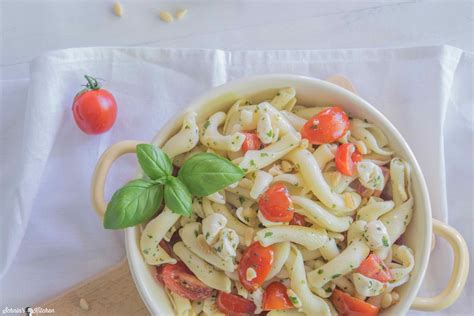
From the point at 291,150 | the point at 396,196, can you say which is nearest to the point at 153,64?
the point at 291,150

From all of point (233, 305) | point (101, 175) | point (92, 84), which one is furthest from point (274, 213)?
point (92, 84)

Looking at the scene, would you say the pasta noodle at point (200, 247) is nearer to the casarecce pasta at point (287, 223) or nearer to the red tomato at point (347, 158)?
the casarecce pasta at point (287, 223)

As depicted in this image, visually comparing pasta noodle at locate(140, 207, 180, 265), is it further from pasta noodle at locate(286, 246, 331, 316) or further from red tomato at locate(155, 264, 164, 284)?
pasta noodle at locate(286, 246, 331, 316)

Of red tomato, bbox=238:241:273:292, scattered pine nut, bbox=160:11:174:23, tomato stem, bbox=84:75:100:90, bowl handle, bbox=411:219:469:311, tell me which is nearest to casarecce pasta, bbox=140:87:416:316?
red tomato, bbox=238:241:273:292

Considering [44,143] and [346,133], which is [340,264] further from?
[44,143]

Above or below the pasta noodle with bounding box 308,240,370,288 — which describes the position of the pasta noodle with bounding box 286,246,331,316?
below

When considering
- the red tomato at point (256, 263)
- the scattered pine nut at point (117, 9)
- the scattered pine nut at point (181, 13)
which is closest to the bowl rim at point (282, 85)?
the red tomato at point (256, 263)
